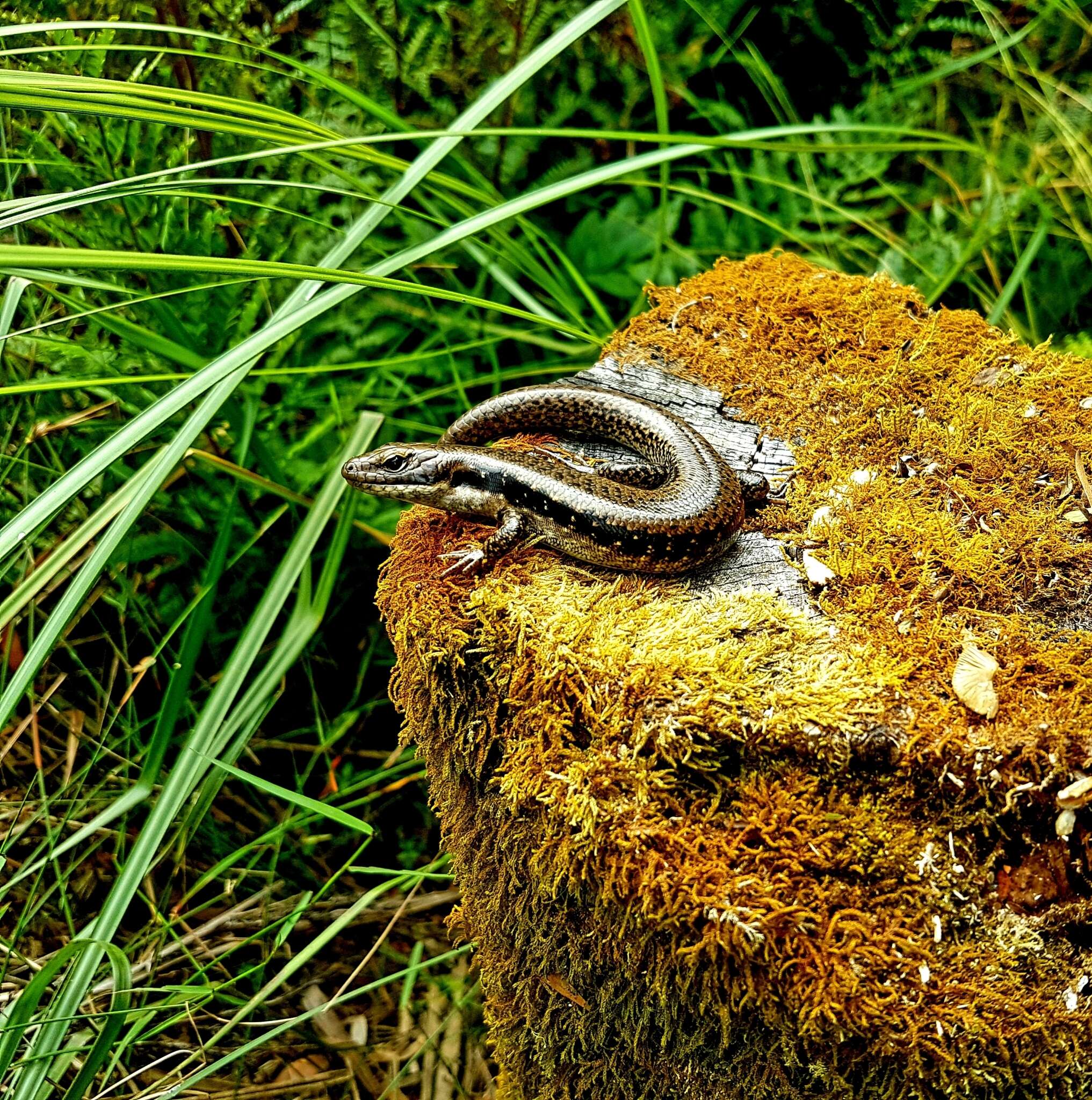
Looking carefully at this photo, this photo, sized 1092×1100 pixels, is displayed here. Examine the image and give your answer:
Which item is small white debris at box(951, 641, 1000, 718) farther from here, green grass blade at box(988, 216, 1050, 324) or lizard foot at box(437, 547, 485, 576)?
green grass blade at box(988, 216, 1050, 324)

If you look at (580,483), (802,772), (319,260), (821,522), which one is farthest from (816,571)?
(319,260)

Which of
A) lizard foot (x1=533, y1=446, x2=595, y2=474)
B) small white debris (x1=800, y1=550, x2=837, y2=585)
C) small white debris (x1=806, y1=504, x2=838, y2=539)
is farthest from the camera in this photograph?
lizard foot (x1=533, y1=446, x2=595, y2=474)

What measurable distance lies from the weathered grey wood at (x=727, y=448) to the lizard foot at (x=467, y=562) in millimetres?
570

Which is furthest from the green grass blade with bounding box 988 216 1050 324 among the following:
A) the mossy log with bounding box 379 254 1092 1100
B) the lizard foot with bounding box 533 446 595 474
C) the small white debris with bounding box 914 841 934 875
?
the small white debris with bounding box 914 841 934 875

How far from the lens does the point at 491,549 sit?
2.53 meters

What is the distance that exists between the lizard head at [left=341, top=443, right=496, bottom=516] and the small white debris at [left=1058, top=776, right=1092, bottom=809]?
1.62 metres

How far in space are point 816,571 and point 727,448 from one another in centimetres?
62

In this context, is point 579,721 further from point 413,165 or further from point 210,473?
point 210,473

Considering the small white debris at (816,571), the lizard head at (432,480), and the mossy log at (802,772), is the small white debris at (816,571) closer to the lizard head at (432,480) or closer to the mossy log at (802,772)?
the mossy log at (802,772)

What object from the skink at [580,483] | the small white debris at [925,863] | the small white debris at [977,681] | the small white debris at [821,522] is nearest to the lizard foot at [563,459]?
the skink at [580,483]

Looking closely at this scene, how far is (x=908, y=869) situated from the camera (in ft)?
6.19

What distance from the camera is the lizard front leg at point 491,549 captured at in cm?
249

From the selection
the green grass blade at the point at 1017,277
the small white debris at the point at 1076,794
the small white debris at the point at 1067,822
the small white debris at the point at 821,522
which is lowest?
the small white debris at the point at 1067,822

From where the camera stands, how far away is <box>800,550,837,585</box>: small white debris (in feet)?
7.69
